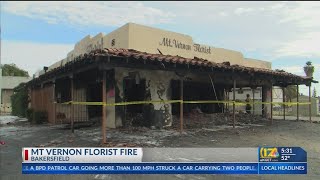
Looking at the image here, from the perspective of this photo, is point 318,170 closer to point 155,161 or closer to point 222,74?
point 155,161

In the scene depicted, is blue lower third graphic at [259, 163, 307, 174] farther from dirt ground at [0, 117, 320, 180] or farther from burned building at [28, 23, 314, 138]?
burned building at [28, 23, 314, 138]

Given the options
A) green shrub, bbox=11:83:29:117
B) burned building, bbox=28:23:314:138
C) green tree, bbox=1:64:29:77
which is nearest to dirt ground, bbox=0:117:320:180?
burned building, bbox=28:23:314:138

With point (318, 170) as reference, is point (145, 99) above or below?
above

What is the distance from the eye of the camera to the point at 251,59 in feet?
82.2

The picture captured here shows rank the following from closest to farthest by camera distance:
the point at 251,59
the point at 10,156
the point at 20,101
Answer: the point at 10,156 → the point at 251,59 → the point at 20,101

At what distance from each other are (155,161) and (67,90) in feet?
47.0

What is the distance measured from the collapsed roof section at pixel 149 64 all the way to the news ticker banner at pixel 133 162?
4434mm

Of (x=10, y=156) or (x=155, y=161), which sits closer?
(x=155, y=161)

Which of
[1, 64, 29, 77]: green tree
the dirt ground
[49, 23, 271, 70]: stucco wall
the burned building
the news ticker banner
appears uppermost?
[1, 64, 29, 77]: green tree

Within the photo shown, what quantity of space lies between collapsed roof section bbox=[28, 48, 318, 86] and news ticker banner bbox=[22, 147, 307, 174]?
443 cm

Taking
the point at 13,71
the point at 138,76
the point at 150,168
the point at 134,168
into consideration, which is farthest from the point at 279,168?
the point at 13,71

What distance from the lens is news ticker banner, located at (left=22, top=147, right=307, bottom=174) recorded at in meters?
7.02

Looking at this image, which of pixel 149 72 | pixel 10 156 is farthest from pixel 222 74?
pixel 10 156

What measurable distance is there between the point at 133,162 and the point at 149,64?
658cm
